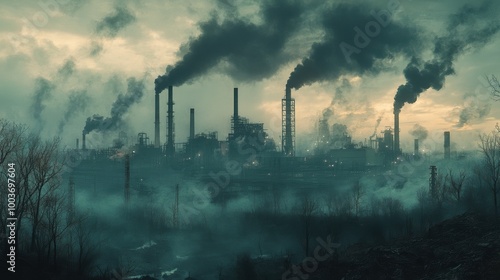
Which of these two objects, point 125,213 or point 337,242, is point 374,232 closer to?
point 337,242

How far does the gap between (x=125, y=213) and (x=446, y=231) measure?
25322 mm

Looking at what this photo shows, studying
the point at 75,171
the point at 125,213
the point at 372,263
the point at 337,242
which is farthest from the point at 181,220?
the point at 75,171

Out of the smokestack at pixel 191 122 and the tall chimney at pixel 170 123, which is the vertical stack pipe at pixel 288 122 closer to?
the tall chimney at pixel 170 123

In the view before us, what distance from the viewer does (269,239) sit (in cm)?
3178

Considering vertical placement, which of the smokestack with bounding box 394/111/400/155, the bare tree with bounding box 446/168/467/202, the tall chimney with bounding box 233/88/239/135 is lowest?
the bare tree with bounding box 446/168/467/202

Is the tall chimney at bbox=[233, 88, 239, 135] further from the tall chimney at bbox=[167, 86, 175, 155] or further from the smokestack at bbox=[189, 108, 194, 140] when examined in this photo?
the tall chimney at bbox=[167, 86, 175, 155]

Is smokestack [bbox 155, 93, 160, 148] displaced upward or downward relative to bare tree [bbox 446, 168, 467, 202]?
upward

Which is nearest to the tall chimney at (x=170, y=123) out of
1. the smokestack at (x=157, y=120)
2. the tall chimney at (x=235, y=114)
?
the smokestack at (x=157, y=120)

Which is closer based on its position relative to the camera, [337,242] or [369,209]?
[337,242]

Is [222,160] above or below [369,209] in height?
above

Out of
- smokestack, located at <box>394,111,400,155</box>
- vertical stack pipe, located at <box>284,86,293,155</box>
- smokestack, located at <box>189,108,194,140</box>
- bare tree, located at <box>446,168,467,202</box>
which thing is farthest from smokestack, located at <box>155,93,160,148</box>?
bare tree, located at <box>446,168,467,202</box>

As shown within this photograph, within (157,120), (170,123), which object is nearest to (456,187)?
(170,123)

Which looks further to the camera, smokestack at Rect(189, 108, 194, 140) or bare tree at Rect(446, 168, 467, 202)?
smokestack at Rect(189, 108, 194, 140)

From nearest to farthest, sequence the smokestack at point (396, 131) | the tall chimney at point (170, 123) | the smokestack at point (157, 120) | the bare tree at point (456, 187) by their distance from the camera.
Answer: the bare tree at point (456, 187)
the smokestack at point (396, 131)
the tall chimney at point (170, 123)
the smokestack at point (157, 120)
